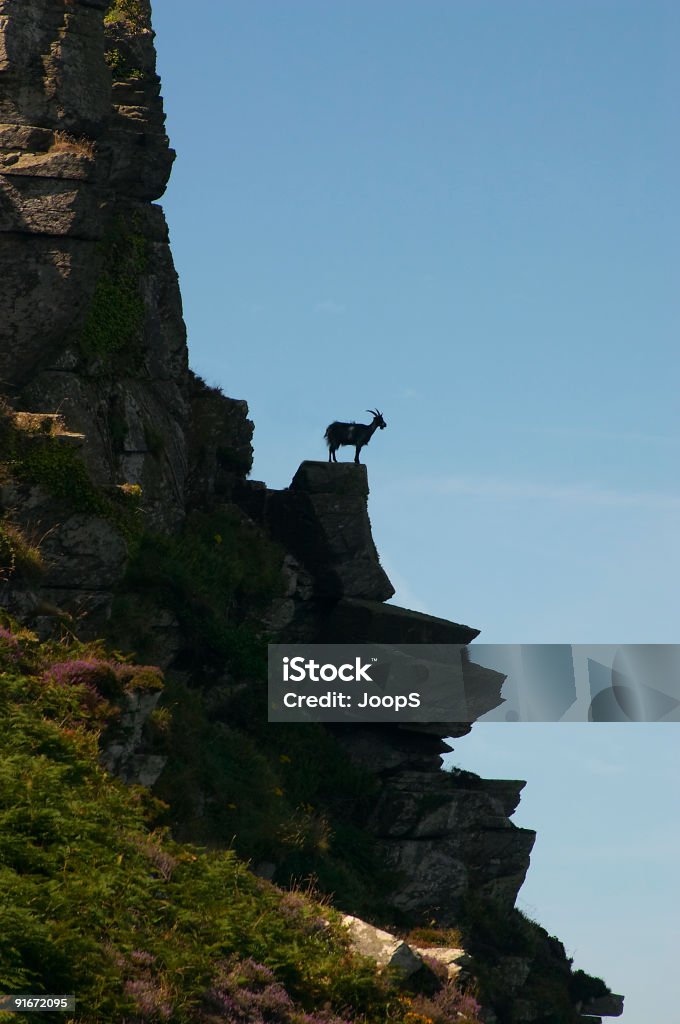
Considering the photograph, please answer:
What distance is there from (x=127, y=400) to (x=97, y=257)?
12.8 feet

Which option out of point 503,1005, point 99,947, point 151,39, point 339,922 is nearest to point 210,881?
point 339,922

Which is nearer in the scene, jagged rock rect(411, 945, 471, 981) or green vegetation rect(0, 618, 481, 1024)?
green vegetation rect(0, 618, 481, 1024)

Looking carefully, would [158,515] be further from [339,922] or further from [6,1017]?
[6,1017]

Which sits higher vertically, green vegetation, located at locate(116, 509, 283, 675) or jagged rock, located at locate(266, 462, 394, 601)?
jagged rock, located at locate(266, 462, 394, 601)

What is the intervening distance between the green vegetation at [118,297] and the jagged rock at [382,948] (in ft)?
63.8

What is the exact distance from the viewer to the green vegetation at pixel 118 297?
141ft

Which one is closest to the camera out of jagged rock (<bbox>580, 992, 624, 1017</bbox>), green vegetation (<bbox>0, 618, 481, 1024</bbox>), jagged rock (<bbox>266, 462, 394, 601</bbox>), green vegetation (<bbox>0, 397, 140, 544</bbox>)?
green vegetation (<bbox>0, 618, 481, 1024</bbox>)

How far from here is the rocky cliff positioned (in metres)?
37.4

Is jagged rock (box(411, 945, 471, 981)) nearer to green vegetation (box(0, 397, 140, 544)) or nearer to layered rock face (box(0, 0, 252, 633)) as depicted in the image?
layered rock face (box(0, 0, 252, 633))

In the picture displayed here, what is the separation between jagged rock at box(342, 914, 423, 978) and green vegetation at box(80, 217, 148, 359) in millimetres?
19456

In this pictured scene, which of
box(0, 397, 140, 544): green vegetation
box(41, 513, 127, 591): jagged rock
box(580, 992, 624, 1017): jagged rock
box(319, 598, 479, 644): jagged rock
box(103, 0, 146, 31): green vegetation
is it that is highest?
box(103, 0, 146, 31): green vegetation

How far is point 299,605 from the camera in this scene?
4712cm

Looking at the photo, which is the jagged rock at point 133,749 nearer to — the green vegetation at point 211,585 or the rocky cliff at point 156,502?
the rocky cliff at point 156,502

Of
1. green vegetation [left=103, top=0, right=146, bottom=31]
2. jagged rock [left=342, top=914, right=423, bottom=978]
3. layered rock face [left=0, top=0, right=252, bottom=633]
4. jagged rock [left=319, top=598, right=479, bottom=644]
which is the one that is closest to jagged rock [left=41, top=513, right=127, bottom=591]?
layered rock face [left=0, top=0, right=252, bottom=633]
